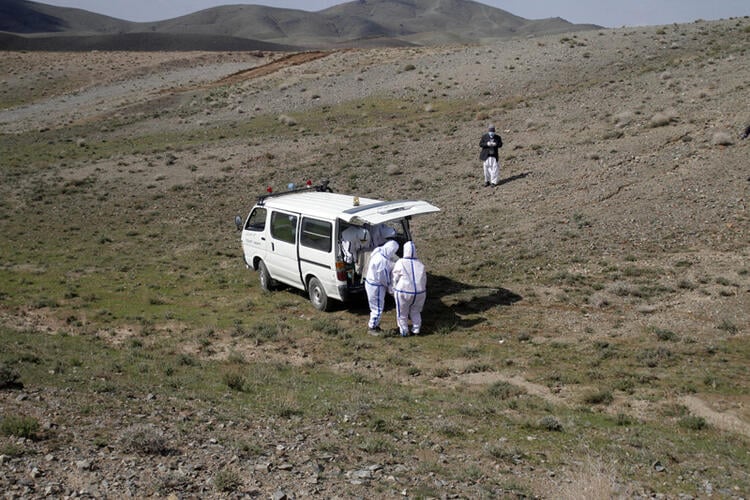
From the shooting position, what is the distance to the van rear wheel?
1680cm

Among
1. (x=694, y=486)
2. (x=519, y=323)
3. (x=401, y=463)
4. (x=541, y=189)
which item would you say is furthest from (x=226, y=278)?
(x=694, y=486)

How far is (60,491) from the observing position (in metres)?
6.48

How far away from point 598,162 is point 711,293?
10748 millimetres

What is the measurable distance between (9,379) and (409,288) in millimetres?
6364

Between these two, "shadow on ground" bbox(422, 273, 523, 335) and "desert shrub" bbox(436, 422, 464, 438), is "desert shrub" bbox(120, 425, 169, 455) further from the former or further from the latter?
"shadow on ground" bbox(422, 273, 523, 335)

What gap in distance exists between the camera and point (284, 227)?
51.6ft

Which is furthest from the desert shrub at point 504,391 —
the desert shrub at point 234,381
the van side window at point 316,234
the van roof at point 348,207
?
the van side window at point 316,234

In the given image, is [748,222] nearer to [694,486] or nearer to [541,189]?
[541,189]

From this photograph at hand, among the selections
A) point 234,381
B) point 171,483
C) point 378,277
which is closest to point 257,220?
point 378,277

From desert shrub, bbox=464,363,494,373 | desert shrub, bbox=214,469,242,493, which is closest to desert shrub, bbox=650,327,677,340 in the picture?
desert shrub, bbox=464,363,494,373

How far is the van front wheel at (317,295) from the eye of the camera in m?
14.8

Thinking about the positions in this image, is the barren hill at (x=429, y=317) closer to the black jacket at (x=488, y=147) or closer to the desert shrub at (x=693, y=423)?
the desert shrub at (x=693, y=423)

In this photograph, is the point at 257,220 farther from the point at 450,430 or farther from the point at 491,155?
the point at 450,430

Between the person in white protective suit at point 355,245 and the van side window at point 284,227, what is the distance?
1526 millimetres
